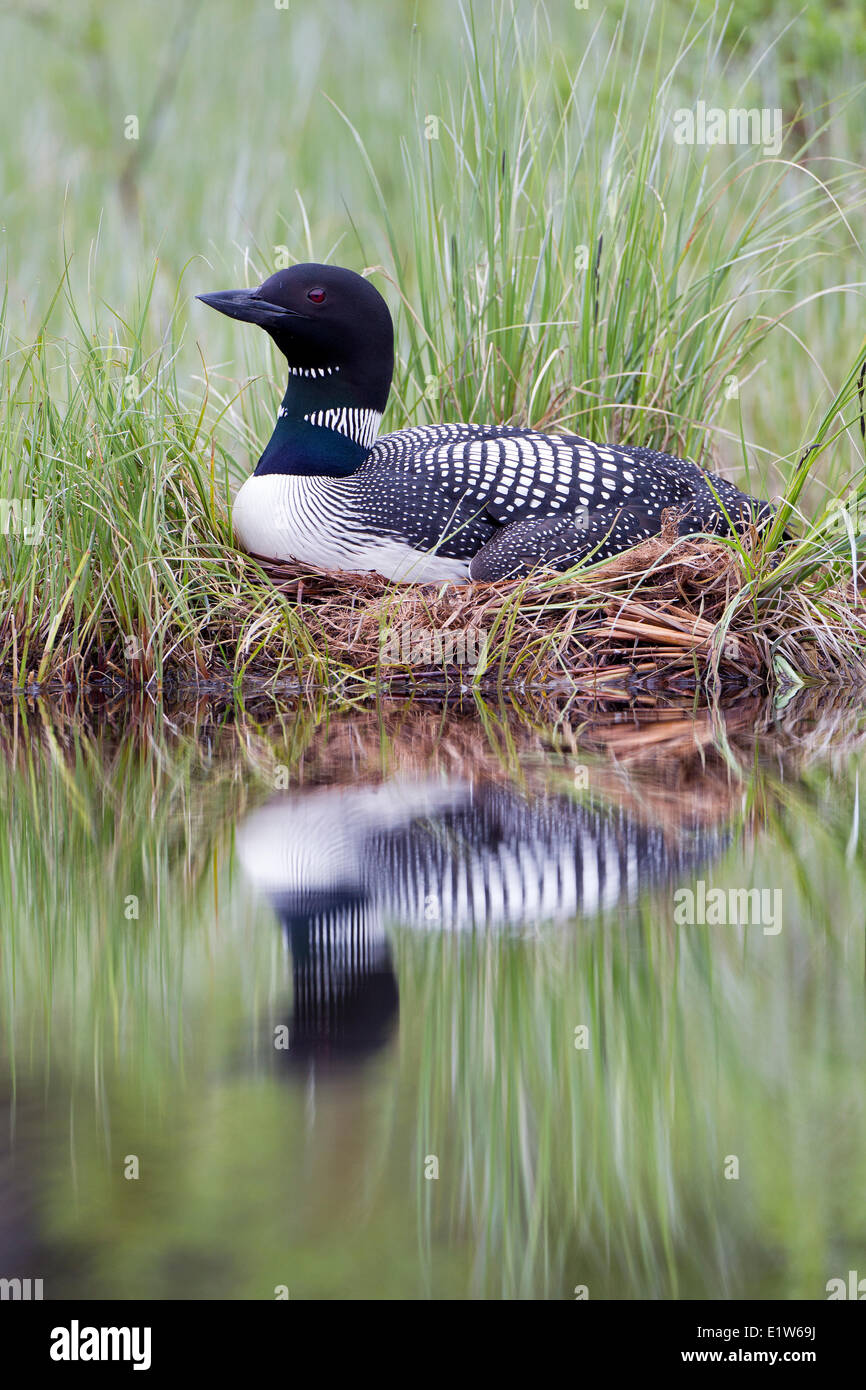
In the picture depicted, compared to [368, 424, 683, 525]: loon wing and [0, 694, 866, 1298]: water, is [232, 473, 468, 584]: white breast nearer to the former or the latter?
[368, 424, 683, 525]: loon wing

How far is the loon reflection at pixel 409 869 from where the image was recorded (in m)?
1.57

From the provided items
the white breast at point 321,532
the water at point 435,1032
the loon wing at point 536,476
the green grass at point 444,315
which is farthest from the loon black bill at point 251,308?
the water at point 435,1032

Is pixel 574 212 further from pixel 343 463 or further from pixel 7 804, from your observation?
pixel 7 804

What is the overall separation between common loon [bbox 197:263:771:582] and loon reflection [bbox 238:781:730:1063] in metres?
1.24

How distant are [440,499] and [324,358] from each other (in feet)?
1.65

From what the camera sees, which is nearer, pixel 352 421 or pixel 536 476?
pixel 536 476

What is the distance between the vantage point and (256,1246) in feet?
3.52

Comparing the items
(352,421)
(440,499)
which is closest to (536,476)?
(440,499)

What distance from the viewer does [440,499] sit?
350 cm

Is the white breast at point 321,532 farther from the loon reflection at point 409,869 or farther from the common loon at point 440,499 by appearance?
the loon reflection at point 409,869

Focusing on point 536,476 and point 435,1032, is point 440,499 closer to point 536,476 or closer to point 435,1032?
point 536,476

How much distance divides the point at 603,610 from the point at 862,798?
4.44 feet

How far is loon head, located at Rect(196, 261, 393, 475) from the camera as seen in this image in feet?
11.4

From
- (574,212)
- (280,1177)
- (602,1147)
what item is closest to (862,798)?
(602,1147)
